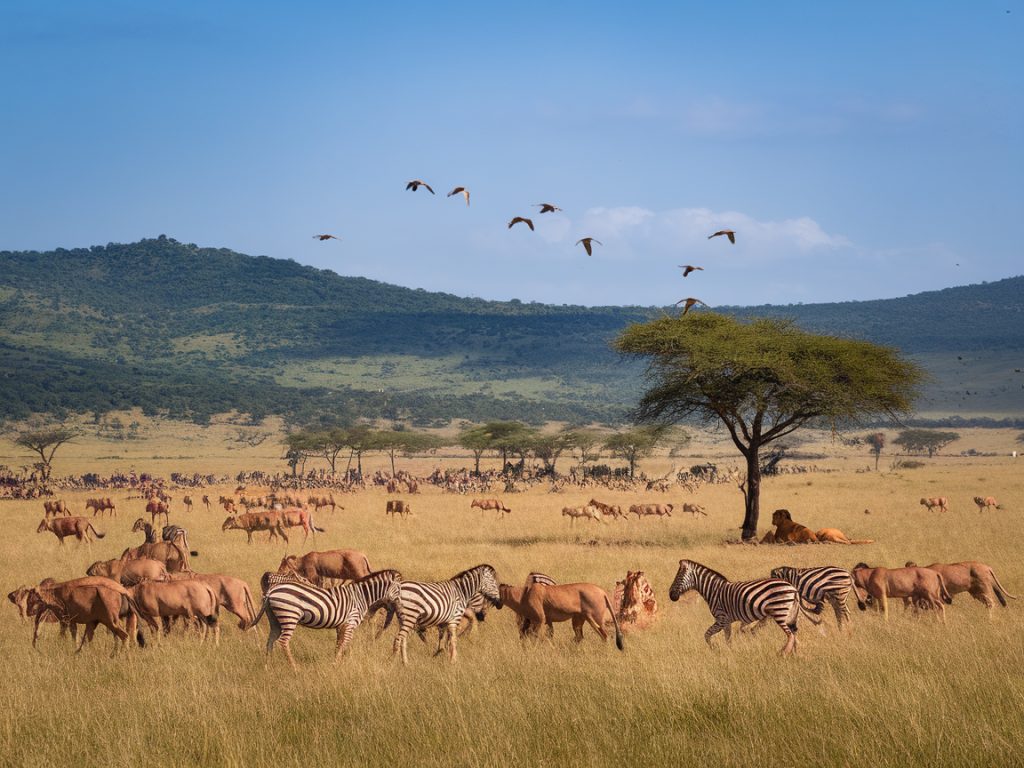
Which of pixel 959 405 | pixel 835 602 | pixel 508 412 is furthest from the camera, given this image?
pixel 508 412

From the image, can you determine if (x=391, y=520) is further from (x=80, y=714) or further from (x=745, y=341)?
(x=80, y=714)

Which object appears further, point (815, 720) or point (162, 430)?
point (162, 430)

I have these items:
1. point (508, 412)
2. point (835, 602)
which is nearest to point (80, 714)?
point (835, 602)

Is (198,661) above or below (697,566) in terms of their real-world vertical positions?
below

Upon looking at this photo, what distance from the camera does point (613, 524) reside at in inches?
1086

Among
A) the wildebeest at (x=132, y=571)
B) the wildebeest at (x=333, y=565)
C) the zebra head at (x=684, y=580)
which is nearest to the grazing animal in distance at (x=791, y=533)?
the zebra head at (x=684, y=580)

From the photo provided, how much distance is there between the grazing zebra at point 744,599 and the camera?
9672 mm

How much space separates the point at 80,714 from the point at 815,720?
6768mm

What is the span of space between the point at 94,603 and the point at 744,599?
762 centimetres

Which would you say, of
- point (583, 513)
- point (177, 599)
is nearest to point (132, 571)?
point (177, 599)

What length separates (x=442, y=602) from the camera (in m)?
10.0

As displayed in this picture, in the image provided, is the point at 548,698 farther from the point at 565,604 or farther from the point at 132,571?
the point at 132,571

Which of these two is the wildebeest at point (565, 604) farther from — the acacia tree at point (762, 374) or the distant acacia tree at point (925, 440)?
the distant acacia tree at point (925, 440)

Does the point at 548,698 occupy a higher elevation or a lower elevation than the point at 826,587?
lower
